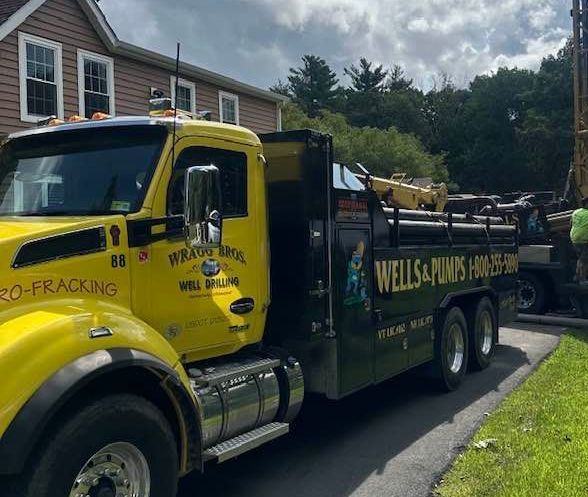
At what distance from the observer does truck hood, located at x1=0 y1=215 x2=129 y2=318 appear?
350 cm

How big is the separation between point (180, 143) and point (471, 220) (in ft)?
18.6

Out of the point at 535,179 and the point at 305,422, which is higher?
the point at 535,179

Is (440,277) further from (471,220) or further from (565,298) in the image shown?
(565,298)

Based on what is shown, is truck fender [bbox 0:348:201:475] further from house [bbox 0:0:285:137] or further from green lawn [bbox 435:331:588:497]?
house [bbox 0:0:285:137]

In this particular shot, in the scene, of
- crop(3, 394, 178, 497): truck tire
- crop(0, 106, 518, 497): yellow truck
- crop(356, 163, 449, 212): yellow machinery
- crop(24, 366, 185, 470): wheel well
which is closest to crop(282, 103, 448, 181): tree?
crop(356, 163, 449, 212): yellow machinery

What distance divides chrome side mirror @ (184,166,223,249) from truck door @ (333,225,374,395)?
1853mm

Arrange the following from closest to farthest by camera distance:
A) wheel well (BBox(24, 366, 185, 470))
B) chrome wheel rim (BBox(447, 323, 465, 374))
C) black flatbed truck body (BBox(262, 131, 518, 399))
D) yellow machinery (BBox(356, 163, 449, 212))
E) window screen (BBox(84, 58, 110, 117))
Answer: wheel well (BBox(24, 366, 185, 470)) < black flatbed truck body (BBox(262, 131, 518, 399)) < chrome wheel rim (BBox(447, 323, 465, 374)) < yellow machinery (BBox(356, 163, 449, 212)) < window screen (BBox(84, 58, 110, 117))

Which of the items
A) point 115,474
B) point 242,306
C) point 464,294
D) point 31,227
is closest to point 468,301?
point 464,294

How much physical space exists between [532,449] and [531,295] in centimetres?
884

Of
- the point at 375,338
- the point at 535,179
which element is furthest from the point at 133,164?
the point at 535,179

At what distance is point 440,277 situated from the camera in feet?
25.3

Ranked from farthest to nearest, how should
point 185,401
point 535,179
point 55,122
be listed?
point 535,179
point 55,122
point 185,401

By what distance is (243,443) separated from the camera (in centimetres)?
451

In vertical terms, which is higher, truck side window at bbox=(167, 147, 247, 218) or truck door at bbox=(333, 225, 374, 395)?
truck side window at bbox=(167, 147, 247, 218)
